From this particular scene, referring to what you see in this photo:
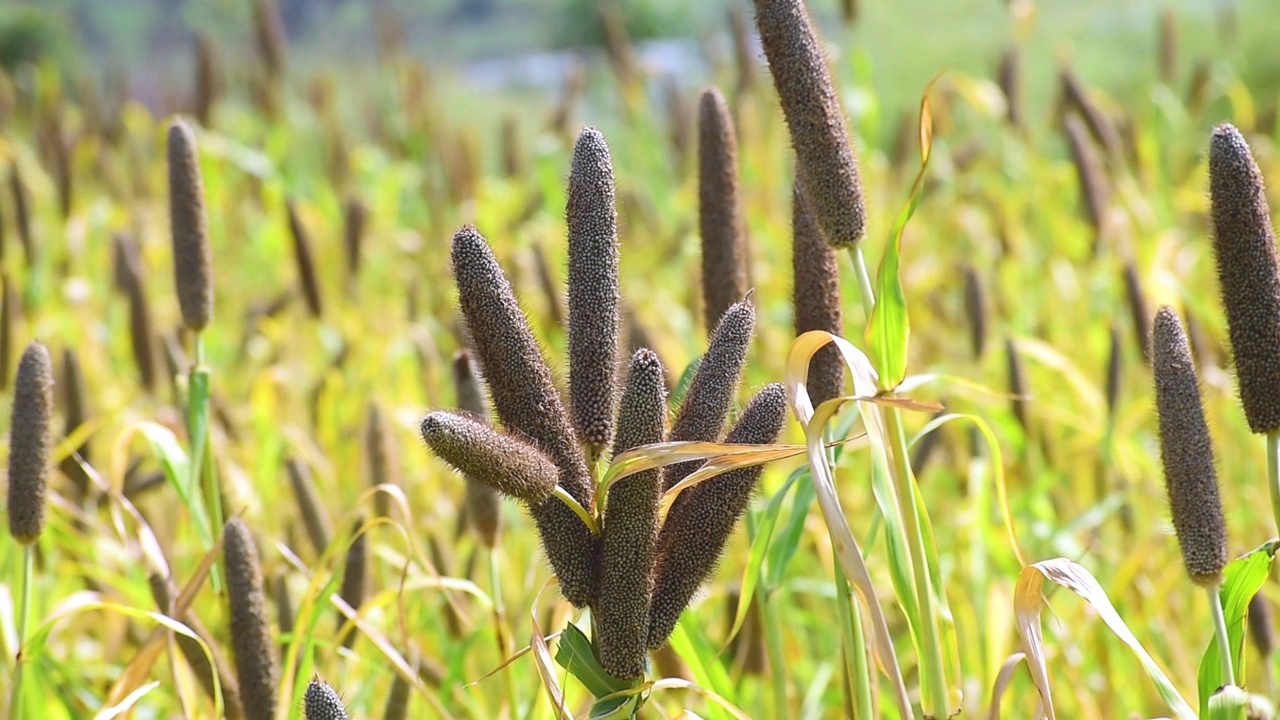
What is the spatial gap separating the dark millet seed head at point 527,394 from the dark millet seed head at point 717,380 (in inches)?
3.4

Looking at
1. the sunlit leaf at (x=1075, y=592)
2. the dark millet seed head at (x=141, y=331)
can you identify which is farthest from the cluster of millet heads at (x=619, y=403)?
the dark millet seed head at (x=141, y=331)

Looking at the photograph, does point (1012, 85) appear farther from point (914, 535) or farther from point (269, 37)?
point (914, 535)

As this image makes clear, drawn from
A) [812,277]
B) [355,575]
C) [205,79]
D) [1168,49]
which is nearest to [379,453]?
[355,575]

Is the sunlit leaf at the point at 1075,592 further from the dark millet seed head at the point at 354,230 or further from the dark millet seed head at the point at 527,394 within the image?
the dark millet seed head at the point at 354,230

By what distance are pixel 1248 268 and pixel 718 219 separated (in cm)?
54

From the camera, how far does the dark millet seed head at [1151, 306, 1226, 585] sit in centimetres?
107

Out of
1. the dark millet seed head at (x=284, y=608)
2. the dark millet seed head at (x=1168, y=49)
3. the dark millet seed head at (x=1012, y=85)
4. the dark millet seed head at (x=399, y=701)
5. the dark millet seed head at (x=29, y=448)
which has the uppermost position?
the dark millet seed head at (x=1168, y=49)

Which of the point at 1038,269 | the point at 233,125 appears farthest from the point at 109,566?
the point at 233,125

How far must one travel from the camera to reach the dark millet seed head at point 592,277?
95 cm

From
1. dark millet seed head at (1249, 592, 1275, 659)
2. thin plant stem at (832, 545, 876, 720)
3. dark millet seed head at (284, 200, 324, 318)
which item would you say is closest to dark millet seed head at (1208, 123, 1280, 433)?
thin plant stem at (832, 545, 876, 720)

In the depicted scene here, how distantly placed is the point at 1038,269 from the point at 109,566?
8.72 ft

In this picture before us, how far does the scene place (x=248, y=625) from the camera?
123 cm

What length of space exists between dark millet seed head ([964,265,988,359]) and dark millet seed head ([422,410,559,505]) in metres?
1.66

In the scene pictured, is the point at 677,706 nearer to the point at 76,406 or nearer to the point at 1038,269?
the point at 76,406
